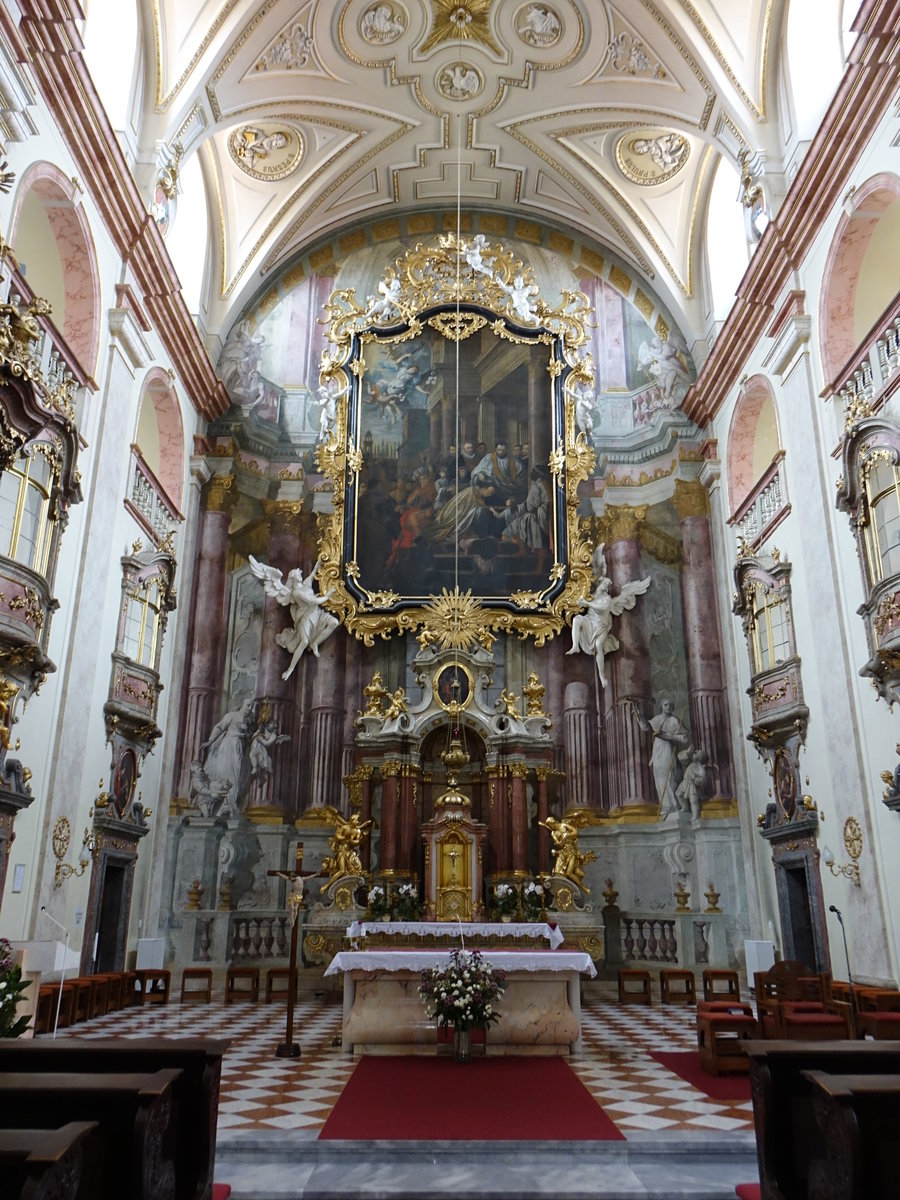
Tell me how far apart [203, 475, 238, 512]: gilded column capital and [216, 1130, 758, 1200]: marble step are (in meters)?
13.0

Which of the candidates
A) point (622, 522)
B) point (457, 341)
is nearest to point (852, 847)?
point (622, 522)

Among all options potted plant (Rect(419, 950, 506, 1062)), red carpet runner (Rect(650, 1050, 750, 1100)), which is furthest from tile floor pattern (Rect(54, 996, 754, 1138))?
potted plant (Rect(419, 950, 506, 1062))

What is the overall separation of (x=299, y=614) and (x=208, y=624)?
5.28 ft

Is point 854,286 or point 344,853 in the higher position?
point 854,286

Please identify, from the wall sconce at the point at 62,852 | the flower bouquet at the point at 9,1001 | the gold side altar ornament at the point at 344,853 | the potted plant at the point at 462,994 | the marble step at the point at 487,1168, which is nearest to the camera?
the marble step at the point at 487,1168

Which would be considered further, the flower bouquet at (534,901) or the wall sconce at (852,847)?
the flower bouquet at (534,901)

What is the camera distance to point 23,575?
9.98m

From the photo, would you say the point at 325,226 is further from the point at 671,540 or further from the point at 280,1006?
the point at 280,1006

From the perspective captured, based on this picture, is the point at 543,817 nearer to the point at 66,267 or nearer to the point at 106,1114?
the point at 66,267

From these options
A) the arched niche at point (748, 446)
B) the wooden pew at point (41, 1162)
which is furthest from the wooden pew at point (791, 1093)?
the arched niche at point (748, 446)

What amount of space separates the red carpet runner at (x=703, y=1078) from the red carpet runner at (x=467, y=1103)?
3.05ft

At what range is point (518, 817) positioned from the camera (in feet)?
51.1

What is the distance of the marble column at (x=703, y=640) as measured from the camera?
16.1m

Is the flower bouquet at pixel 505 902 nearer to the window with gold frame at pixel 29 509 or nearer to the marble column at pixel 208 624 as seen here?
the marble column at pixel 208 624
